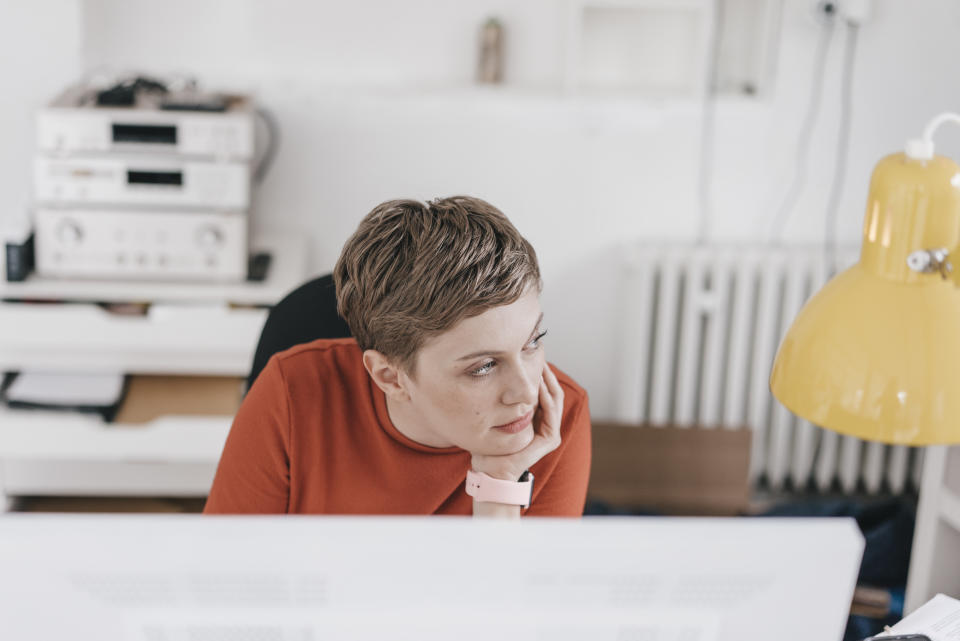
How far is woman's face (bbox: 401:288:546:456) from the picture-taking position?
44.6 inches

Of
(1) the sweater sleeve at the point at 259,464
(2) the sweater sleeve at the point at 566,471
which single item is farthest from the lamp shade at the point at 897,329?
(1) the sweater sleeve at the point at 259,464

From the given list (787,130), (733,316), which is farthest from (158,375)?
(787,130)

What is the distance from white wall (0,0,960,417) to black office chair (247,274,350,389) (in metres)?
1.17

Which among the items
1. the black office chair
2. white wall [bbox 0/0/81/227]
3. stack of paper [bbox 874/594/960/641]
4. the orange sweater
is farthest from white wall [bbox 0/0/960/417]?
stack of paper [bbox 874/594/960/641]

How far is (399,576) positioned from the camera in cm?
68

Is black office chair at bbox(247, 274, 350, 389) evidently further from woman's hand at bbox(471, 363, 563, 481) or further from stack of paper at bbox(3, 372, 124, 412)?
stack of paper at bbox(3, 372, 124, 412)

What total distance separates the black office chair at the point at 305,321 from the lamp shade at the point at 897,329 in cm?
70

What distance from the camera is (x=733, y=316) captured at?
2660 mm

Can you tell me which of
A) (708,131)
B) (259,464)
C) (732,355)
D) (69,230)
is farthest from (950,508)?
(69,230)

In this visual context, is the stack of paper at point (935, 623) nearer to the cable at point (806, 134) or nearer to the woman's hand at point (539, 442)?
the woman's hand at point (539, 442)

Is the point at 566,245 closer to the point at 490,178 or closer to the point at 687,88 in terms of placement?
the point at 490,178

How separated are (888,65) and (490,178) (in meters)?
1.00

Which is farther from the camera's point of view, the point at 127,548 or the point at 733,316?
the point at 733,316

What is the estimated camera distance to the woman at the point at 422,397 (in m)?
1.13
